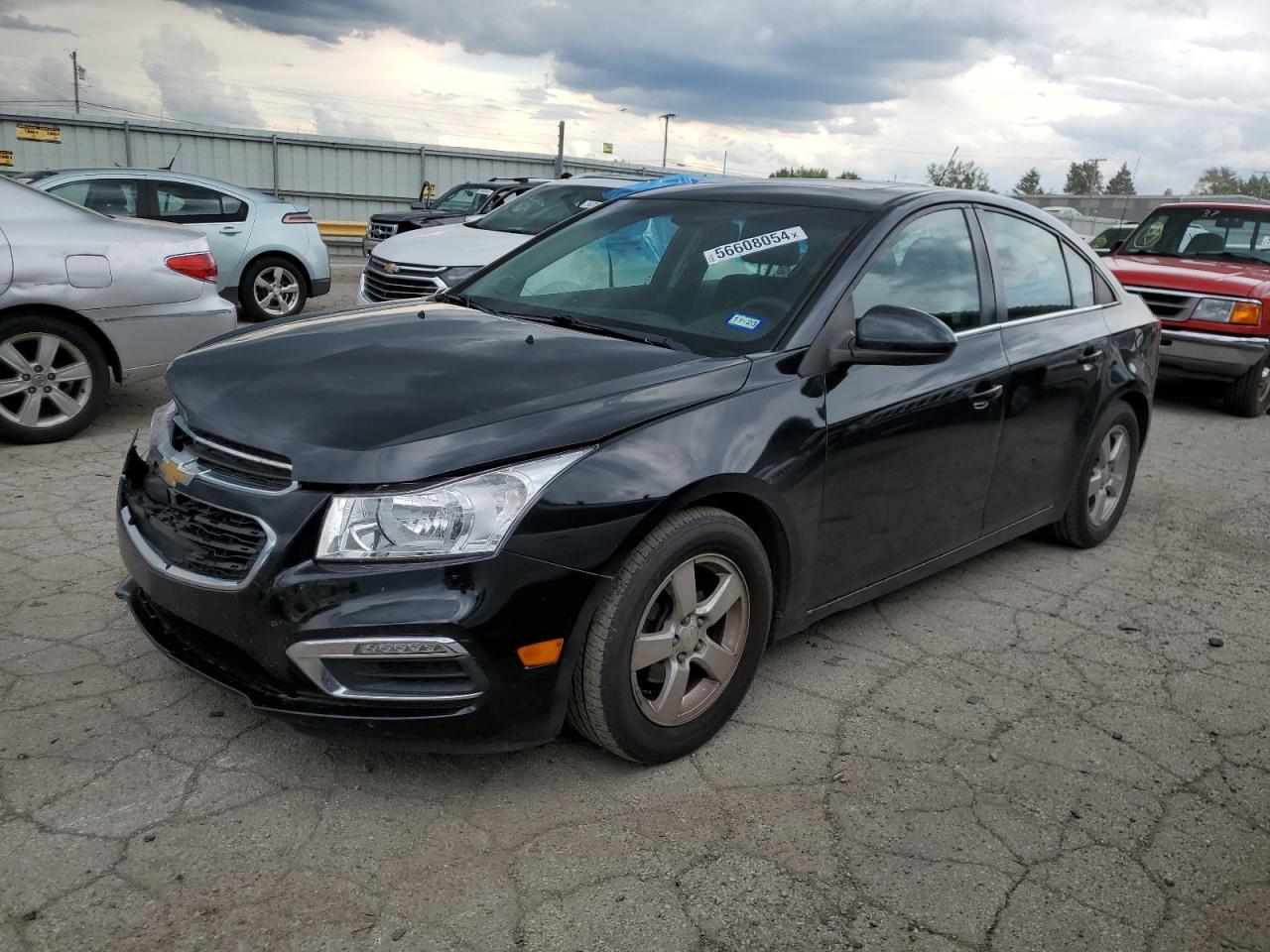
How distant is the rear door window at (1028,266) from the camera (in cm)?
423

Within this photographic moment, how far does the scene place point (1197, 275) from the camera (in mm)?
8883

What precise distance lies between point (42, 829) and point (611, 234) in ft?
9.12

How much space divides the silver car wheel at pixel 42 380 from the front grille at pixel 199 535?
11.2ft

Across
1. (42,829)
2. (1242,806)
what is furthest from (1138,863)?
(42,829)

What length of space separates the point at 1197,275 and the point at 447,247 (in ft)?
20.5

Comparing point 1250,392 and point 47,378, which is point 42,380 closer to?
point 47,378

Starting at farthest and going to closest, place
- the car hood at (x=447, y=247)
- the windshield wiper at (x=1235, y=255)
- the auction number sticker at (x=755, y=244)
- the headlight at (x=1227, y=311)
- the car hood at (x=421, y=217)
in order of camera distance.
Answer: the car hood at (x=421, y=217) → the windshield wiper at (x=1235, y=255) → the car hood at (x=447, y=247) → the headlight at (x=1227, y=311) → the auction number sticker at (x=755, y=244)

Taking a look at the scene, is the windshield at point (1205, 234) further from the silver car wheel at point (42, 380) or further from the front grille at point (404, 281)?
the silver car wheel at point (42, 380)

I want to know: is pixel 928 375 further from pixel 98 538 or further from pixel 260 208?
pixel 260 208

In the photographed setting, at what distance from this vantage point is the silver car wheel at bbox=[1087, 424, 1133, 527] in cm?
502

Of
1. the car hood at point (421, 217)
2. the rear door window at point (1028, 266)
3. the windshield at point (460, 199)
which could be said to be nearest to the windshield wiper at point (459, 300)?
the rear door window at point (1028, 266)

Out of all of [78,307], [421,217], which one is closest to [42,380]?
[78,307]

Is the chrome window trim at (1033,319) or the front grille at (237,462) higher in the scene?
the chrome window trim at (1033,319)

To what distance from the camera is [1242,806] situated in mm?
3066
